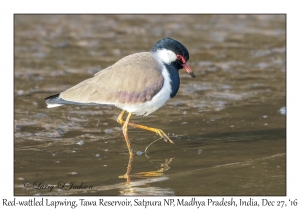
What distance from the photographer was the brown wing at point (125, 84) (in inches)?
259

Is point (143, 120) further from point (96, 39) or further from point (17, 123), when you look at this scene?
point (96, 39)

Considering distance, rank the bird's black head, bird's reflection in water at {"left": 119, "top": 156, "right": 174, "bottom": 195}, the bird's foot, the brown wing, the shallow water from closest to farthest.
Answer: bird's reflection in water at {"left": 119, "top": 156, "right": 174, "bottom": 195}, the shallow water, the brown wing, the bird's black head, the bird's foot

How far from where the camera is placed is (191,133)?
24.2 feet

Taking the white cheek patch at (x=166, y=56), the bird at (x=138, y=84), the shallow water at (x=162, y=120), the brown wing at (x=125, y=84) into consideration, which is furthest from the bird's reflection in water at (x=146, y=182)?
the white cheek patch at (x=166, y=56)

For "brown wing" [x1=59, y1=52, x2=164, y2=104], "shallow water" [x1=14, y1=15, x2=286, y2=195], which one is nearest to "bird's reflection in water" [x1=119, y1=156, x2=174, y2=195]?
"shallow water" [x1=14, y1=15, x2=286, y2=195]

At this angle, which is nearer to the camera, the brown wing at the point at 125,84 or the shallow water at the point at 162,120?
the shallow water at the point at 162,120

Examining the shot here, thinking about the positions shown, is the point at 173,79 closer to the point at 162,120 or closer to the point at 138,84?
the point at 138,84

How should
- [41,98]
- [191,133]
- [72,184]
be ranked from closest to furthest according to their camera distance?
1. [72,184]
2. [191,133]
3. [41,98]

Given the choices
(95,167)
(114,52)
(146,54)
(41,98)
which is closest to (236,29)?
(114,52)

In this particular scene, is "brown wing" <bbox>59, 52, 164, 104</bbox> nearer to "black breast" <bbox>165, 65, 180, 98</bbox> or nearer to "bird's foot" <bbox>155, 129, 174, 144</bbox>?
"black breast" <bbox>165, 65, 180, 98</bbox>

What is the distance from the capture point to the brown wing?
21.6 ft

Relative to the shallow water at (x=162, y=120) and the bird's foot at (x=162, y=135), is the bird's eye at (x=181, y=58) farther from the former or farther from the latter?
the shallow water at (x=162, y=120)

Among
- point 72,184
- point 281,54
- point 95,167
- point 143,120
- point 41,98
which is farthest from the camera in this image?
point 281,54

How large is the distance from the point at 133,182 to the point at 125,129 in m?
1.25
